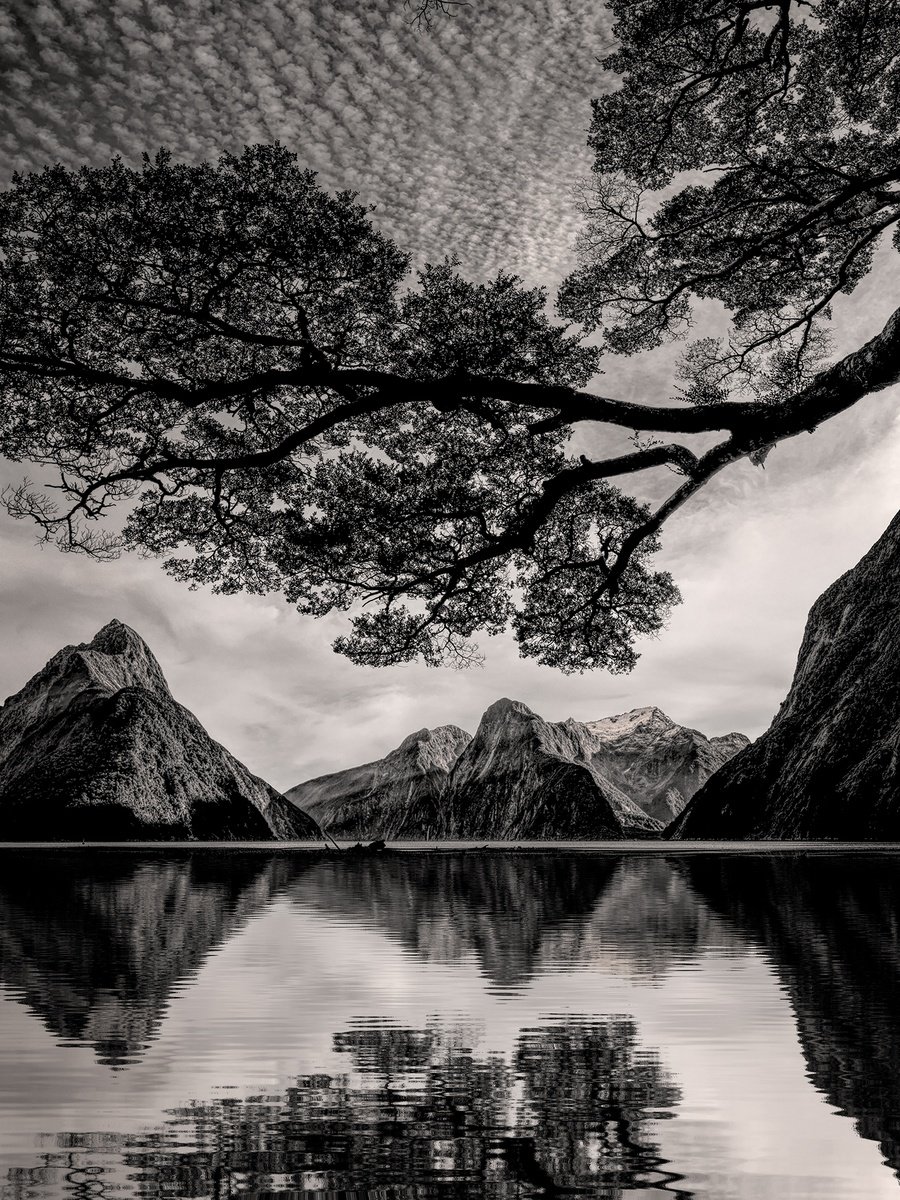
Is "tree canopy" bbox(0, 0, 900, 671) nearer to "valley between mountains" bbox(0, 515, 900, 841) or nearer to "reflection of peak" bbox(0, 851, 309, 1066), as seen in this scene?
"reflection of peak" bbox(0, 851, 309, 1066)

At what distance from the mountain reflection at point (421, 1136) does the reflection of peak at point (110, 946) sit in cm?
86

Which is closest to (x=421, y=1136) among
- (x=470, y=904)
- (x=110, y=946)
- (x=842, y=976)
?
(x=842, y=976)

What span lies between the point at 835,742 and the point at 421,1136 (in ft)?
333

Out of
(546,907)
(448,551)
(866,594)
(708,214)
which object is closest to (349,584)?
(448,551)

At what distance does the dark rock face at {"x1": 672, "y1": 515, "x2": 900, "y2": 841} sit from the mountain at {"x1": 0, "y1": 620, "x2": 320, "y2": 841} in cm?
9647

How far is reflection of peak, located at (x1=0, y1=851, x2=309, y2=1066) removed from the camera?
A: 3.71 metres

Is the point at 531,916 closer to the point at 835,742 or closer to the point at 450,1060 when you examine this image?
the point at 450,1060

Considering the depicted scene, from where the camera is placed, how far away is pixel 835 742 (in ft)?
311

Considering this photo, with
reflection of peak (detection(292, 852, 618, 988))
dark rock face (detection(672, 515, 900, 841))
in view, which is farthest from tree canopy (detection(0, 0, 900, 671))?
dark rock face (detection(672, 515, 900, 841))

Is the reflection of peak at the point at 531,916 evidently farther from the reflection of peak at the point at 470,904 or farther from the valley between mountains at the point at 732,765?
the valley between mountains at the point at 732,765

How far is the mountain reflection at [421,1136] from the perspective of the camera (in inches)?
78.5

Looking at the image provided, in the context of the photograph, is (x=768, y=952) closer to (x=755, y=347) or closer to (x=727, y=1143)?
(x=727, y=1143)

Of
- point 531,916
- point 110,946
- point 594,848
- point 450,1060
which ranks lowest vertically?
point 450,1060

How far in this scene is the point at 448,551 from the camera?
19844 mm
